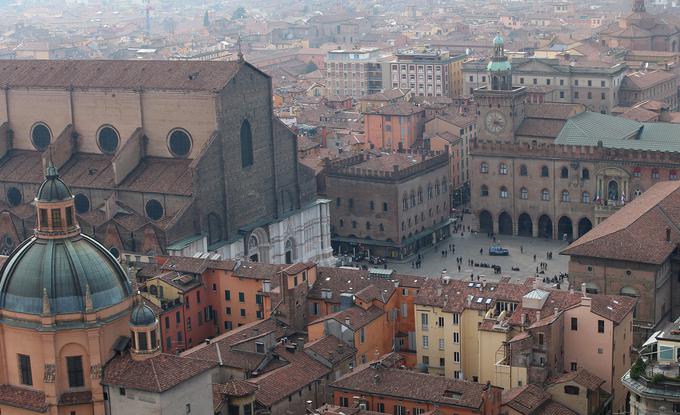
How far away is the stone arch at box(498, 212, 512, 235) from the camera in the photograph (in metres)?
101

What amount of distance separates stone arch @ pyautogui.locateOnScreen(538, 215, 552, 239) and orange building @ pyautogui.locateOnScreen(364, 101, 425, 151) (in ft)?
56.2

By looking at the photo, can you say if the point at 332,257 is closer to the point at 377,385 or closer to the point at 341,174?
the point at 341,174

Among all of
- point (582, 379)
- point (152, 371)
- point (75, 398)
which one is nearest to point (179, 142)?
point (582, 379)

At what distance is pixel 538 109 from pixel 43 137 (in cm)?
3942

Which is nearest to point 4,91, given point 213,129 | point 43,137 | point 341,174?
point 43,137

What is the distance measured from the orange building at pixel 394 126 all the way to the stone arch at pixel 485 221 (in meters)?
13.0

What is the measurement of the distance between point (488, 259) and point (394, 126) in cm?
2331

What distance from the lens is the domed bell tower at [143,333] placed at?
47875 millimetres

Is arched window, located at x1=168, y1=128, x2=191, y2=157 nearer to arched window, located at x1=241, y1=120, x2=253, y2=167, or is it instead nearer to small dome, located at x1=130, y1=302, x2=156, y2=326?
arched window, located at x1=241, y1=120, x2=253, y2=167

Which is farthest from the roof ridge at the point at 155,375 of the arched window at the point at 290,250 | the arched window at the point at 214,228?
the arched window at the point at 290,250

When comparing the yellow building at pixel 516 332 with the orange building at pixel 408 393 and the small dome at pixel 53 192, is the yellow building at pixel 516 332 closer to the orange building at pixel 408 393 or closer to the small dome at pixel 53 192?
the orange building at pixel 408 393

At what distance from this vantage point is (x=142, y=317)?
47.9 meters

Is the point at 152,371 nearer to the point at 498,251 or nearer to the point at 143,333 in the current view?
the point at 143,333

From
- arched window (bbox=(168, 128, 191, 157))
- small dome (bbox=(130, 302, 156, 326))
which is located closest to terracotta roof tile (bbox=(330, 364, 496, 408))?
small dome (bbox=(130, 302, 156, 326))
